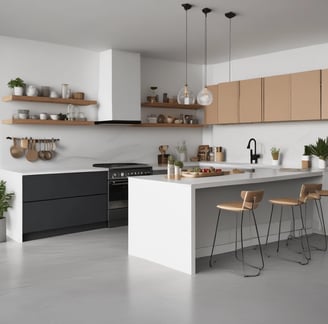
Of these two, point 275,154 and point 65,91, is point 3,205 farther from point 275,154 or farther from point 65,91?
point 275,154

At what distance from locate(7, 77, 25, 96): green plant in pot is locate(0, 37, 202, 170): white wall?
133 millimetres

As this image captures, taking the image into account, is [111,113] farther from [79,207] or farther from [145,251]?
[145,251]

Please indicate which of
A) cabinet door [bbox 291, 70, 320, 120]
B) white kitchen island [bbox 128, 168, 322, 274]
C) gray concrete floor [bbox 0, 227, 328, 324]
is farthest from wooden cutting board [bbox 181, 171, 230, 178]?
cabinet door [bbox 291, 70, 320, 120]

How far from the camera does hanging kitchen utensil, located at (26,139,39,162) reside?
631 centimetres

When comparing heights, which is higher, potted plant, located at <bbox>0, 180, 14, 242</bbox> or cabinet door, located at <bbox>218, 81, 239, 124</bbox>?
cabinet door, located at <bbox>218, 81, 239, 124</bbox>

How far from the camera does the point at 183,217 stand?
4.26 meters

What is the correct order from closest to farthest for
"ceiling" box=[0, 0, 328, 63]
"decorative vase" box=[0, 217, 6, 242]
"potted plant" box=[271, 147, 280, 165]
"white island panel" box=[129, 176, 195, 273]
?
"white island panel" box=[129, 176, 195, 273]
"ceiling" box=[0, 0, 328, 63]
"decorative vase" box=[0, 217, 6, 242]
"potted plant" box=[271, 147, 280, 165]

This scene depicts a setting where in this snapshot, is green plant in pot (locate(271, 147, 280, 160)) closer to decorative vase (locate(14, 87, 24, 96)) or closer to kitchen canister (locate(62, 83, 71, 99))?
kitchen canister (locate(62, 83, 71, 99))

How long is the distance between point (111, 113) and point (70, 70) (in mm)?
898

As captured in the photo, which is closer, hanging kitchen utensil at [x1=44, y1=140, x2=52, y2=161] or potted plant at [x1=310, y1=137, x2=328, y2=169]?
potted plant at [x1=310, y1=137, x2=328, y2=169]

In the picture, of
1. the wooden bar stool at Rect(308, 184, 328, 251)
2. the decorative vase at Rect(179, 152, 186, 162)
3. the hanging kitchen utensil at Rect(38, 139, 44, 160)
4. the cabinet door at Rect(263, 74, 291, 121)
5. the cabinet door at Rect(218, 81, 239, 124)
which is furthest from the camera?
the decorative vase at Rect(179, 152, 186, 162)

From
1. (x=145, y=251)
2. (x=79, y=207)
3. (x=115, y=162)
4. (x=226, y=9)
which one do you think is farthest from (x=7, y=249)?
(x=226, y=9)

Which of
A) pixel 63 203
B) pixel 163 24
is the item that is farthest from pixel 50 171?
pixel 163 24

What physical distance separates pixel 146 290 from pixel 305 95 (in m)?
3.97
